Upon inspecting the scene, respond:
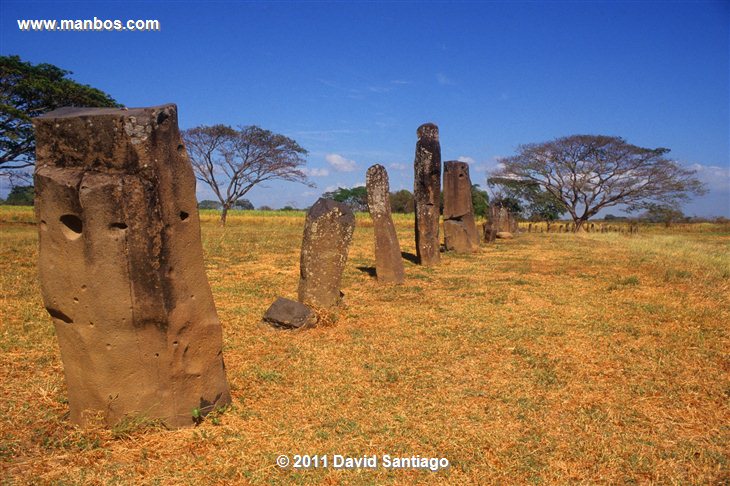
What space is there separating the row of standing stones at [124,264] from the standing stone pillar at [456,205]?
15.0 meters

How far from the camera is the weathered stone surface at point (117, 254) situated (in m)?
4.15

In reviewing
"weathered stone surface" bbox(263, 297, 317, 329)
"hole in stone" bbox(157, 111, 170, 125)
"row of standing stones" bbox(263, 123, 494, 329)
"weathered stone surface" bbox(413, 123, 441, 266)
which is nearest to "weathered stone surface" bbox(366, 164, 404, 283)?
"row of standing stones" bbox(263, 123, 494, 329)

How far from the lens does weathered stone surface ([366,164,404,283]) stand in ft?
40.1

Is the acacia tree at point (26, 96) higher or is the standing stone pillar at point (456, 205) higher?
the acacia tree at point (26, 96)

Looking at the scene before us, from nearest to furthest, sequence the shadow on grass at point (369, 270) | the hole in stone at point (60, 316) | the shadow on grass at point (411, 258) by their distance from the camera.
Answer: the hole in stone at point (60, 316) < the shadow on grass at point (369, 270) < the shadow on grass at point (411, 258)

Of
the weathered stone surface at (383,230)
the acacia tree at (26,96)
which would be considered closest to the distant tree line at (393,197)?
the acacia tree at (26,96)

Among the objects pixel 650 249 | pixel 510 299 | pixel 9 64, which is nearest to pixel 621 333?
pixel 510 299

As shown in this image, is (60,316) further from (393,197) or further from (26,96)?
(393,197)

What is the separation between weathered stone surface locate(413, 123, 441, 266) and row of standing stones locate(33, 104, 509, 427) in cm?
1107

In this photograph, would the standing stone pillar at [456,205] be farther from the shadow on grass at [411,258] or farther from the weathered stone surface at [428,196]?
the weathered stone surface at [428,196]

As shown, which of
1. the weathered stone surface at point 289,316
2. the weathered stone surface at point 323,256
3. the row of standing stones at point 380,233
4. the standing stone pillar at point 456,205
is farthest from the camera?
the standing stone pillar at point 456,205

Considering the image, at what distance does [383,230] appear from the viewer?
1230cm

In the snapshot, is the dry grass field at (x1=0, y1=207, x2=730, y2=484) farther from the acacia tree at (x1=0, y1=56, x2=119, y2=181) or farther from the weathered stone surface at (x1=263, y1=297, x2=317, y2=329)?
the acacia tree at (x1=0, y1=56, x2=119, y2=181)

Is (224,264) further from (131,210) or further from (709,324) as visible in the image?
(709,324)
